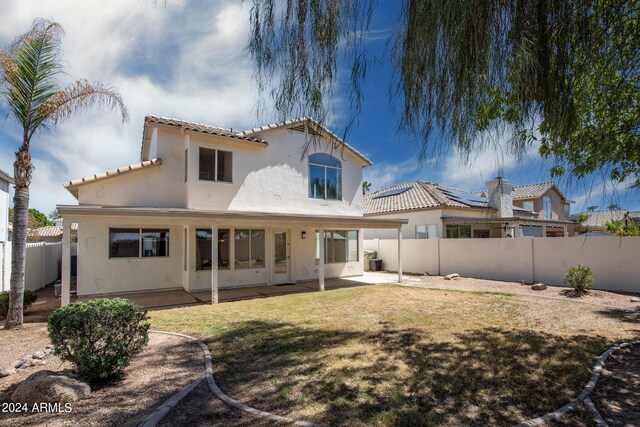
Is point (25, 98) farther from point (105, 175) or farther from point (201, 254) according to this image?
point (201, 254)

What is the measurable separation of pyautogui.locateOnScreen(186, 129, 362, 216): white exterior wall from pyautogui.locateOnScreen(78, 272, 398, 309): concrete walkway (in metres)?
3.24

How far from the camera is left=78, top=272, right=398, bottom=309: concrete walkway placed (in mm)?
11281

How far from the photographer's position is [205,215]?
1076 cm

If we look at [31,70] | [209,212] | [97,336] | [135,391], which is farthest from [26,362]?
[31,70]

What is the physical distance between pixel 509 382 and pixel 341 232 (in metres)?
12.5

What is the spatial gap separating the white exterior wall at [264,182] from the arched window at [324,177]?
25 centimetres

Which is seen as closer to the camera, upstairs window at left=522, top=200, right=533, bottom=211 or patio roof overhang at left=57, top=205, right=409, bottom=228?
patio roof overhang at left=57, top=205, right=409, bottom=228

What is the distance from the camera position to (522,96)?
3158 mm

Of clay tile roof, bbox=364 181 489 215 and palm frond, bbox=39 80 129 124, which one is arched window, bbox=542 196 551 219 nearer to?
clay tile roof, bbox=364 181 489 215

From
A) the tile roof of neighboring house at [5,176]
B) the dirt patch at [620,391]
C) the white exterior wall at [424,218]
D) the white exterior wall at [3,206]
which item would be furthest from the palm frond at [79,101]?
the white exterior wall at [424,218]

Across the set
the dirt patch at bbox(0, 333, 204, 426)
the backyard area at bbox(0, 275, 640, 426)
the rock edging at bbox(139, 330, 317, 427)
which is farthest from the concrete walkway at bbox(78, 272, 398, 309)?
the rock edging at bbox(139, 330, 317, 427)

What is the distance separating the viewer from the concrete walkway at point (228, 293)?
1128 centimetres

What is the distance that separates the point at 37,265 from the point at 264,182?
10286 mm

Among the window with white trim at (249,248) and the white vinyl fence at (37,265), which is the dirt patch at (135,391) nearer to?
the window with white trim at (249,248)
